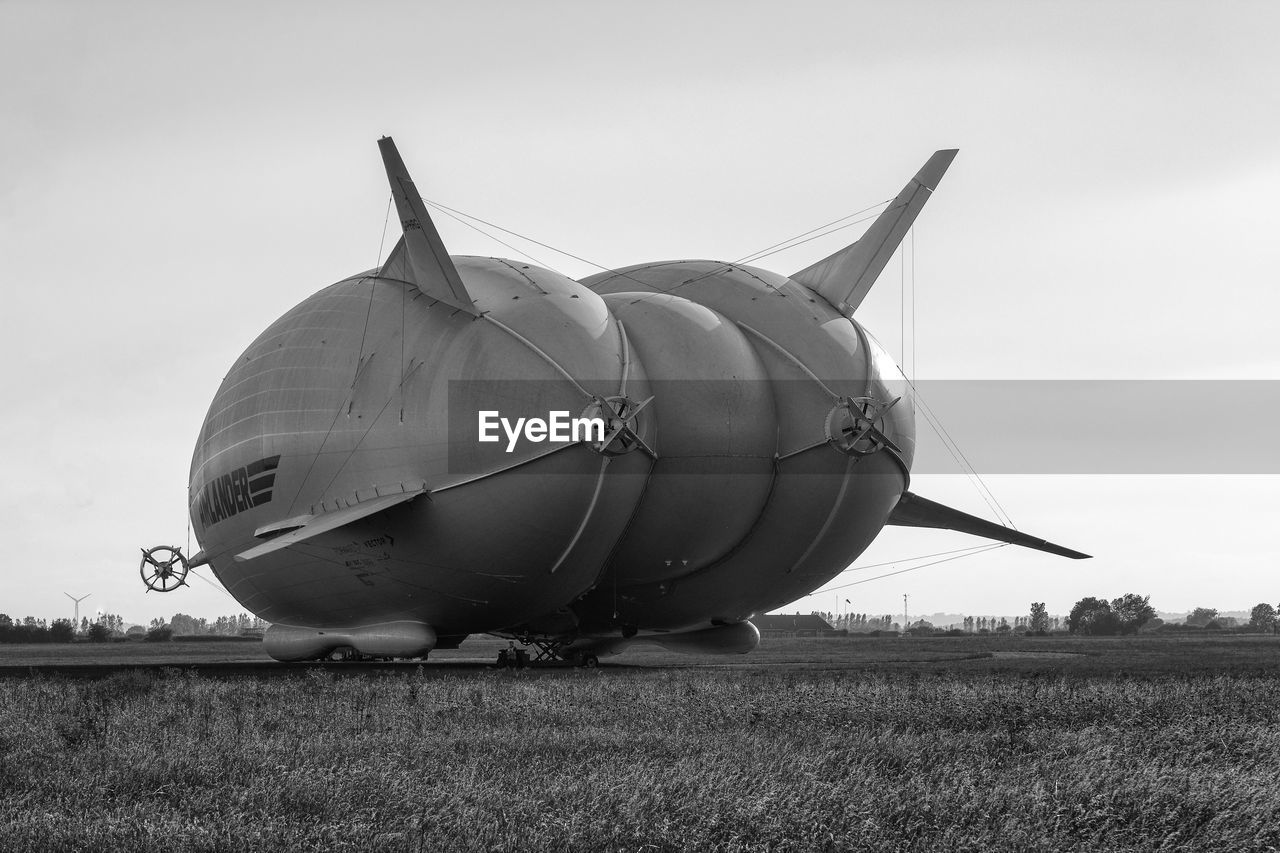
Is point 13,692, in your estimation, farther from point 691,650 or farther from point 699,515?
point 691,650

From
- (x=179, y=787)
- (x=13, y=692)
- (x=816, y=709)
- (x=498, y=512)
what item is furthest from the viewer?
(x=498, y=512)

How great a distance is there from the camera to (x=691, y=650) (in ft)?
124

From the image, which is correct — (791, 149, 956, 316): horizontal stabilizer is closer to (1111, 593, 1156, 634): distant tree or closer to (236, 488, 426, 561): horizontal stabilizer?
(236, 488, 426, 561): horizontal stabilizer

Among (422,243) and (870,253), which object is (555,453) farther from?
(870,253)

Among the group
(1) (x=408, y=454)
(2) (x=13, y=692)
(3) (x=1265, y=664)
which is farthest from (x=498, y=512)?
(3) (x=1265, y=664)

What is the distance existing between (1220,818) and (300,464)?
77.3ft

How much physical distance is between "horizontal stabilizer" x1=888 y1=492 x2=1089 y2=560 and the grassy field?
11.7 meters

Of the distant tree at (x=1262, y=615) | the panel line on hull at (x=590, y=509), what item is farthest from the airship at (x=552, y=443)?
the distant tree at (x=1262, y=615)

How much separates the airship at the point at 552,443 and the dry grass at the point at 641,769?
19.1 ft

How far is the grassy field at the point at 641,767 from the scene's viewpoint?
33.7 ft

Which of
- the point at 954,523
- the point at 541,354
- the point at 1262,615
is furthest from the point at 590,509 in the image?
the point at 1262,615

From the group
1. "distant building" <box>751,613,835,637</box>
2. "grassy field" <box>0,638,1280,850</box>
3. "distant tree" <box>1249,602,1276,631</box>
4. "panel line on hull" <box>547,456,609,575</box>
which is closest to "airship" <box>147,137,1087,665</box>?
"panel line on hull" <box>547,456,609,575</box>

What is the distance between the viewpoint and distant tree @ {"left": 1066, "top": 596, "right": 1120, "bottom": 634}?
14462 cm

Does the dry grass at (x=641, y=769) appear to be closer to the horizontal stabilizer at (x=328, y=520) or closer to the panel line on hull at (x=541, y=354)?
the horizontal stabilizer at (x=328, y=520)
